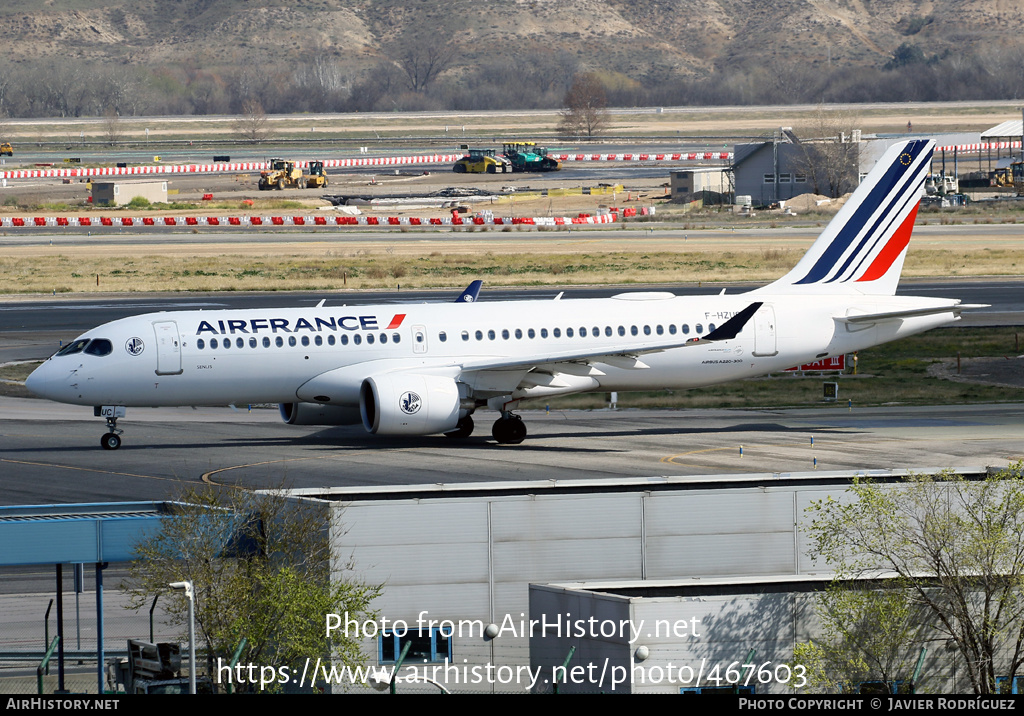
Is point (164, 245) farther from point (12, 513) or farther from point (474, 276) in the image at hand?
point (12, 513)

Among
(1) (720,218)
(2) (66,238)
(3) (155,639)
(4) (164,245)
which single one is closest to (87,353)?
(3) (155,639)

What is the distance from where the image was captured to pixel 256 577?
87.9 feet

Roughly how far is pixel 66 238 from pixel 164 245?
499 inches

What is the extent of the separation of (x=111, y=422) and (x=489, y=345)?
13117 mm

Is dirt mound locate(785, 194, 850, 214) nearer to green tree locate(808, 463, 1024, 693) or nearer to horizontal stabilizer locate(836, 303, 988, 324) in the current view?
horizontal stabilizer locate(836, 303, 988, 324)

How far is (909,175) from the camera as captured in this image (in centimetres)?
5019

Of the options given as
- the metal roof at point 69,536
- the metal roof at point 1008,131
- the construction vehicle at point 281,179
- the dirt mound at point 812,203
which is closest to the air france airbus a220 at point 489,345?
the metal roof at point 69,536

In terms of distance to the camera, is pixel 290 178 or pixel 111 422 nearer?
pixel 111 422

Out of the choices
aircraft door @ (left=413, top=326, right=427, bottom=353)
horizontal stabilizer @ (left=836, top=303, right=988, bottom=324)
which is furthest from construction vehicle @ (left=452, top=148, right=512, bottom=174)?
aircraft door @ (left=413, top=326, right=427, bottom=353)

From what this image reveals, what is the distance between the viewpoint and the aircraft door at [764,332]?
47500 millimetres

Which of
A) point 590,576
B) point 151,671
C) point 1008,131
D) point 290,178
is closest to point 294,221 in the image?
point 290,178

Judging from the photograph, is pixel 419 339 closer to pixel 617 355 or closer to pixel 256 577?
pixel 617 355

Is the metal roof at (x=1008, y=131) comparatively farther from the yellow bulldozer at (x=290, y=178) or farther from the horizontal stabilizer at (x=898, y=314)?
the horizontal stabilizer at (x=898, y=314)

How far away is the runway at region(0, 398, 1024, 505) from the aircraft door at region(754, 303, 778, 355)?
3083 millimetres
